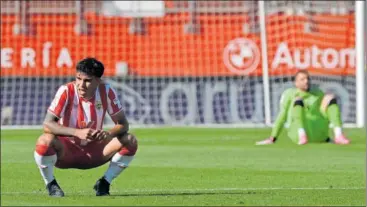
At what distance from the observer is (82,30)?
28828mm

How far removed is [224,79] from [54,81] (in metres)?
4.10

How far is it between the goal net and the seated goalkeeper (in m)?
8.88

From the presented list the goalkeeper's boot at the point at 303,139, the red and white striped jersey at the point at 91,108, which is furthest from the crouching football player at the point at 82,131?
the goalkeeper's boot at the point at 303,139

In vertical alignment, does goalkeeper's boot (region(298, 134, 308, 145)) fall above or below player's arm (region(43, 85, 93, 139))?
below

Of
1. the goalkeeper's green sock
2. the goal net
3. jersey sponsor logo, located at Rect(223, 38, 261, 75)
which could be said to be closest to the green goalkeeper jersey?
the goalkeeper's green sock

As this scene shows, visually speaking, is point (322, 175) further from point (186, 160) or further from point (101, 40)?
point (101, 40)

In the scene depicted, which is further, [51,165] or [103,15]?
[103,15]

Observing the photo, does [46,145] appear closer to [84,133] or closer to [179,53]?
[84,133]

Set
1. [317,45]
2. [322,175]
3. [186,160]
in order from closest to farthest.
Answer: [322,175], [186,160], [317,45]

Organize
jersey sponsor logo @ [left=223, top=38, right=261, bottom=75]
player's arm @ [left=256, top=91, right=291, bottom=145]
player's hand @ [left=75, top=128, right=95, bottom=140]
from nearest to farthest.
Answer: player's hand @ [left=75, top=128, right=95, bottom=140] < player's arm @ [left=256, top=91, right=291, bottom=145] < jersey sponsor logo @ [left=223, top=38, right=261, bottom=75]

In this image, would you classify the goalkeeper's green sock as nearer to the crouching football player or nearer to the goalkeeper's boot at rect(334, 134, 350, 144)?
the goalkeeper's boot at rect(334, 134, 350, 144)

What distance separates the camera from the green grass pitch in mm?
8938

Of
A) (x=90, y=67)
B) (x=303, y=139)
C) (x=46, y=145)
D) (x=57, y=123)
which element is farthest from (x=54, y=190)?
(x=303, y=139)

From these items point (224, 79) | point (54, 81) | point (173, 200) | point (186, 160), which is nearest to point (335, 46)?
point (224, 79)
